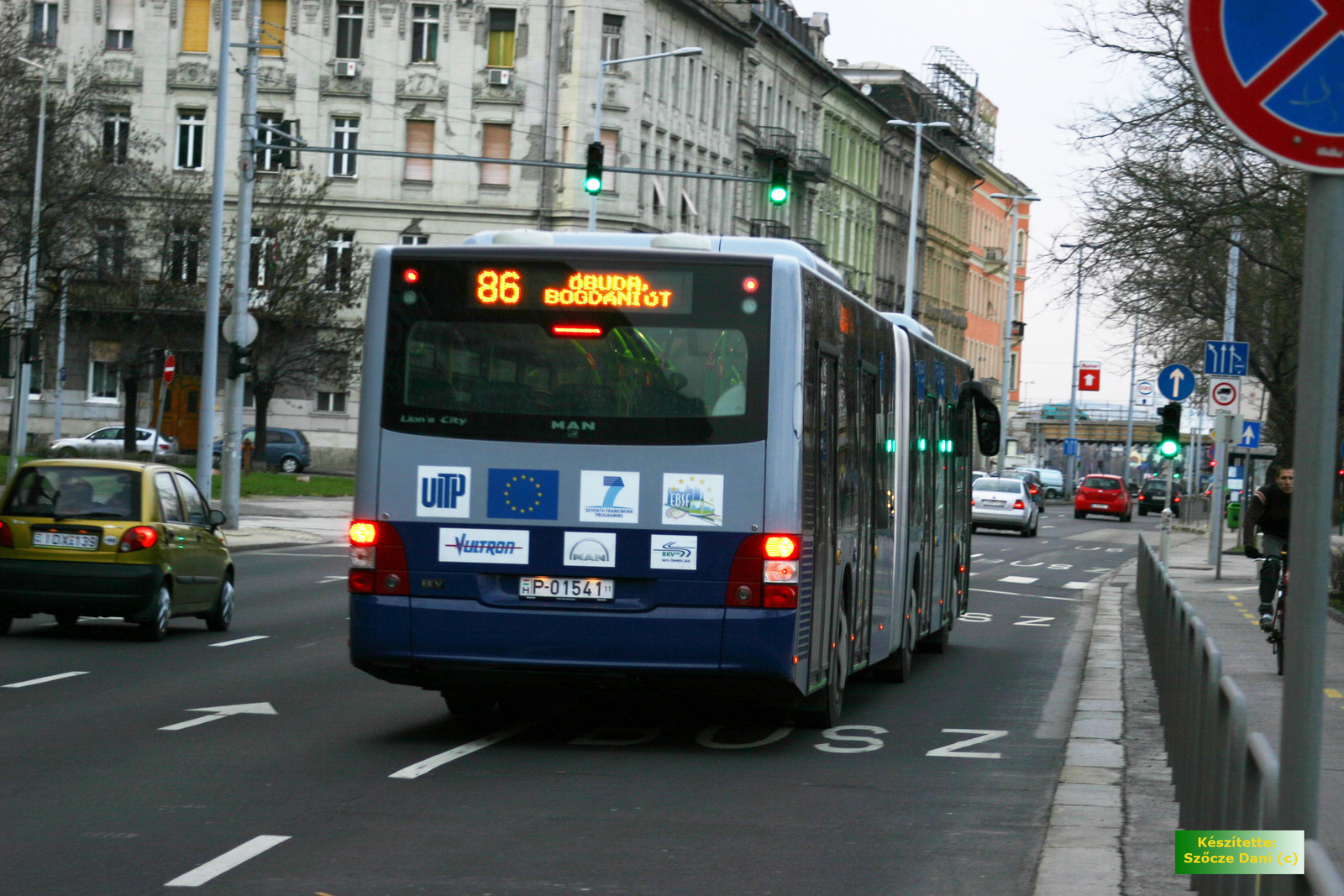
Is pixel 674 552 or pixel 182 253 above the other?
pixel 182 253

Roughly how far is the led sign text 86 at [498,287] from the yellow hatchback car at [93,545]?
23.7ft

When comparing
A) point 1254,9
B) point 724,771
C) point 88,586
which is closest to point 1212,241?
point 88,586

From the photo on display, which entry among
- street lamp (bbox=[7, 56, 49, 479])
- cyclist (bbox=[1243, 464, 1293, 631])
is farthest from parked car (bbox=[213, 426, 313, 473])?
cyclist (bbox=[1243, 464, 1293, 631])

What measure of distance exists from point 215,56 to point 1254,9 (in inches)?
2761

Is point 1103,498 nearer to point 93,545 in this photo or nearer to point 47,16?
point 47,16

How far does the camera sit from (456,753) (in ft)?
37.7

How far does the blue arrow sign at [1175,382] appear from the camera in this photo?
29.3 m

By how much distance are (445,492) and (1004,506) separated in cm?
4727

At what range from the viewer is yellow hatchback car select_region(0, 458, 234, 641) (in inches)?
701

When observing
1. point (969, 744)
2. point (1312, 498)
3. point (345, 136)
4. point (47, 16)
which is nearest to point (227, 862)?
point (1312, 498)

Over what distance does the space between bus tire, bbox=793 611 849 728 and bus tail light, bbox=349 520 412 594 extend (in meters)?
2.71

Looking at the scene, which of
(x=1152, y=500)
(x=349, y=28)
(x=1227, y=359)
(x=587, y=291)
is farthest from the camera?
(x=1152, y=500)

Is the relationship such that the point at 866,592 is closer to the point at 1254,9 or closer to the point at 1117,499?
the point at 1254,9

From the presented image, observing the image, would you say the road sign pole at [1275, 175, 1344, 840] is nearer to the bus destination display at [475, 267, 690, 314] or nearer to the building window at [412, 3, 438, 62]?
the bus destination display at [475, 267, 690, 314]
